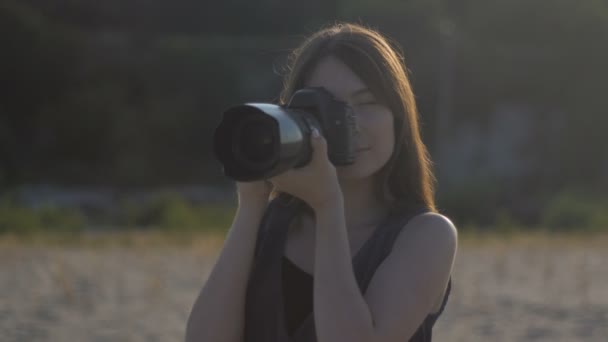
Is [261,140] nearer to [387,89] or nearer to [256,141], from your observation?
[256,141]

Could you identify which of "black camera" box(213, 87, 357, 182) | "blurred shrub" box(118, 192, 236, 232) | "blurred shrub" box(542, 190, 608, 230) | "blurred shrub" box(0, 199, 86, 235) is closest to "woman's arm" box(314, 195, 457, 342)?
"black camera" box(213, 87, 357, 182)

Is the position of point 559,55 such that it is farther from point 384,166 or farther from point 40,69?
point 384,166

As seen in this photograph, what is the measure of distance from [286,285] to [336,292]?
19 cm

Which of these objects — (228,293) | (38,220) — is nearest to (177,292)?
(228,293)

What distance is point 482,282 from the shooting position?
299 inches

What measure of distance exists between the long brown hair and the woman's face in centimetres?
1

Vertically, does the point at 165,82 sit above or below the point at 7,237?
below

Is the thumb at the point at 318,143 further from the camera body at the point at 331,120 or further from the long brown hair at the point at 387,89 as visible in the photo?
the long brown hair at the point at 387,89

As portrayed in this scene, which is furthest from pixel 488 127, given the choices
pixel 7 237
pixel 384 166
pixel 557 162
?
pixel 384 166

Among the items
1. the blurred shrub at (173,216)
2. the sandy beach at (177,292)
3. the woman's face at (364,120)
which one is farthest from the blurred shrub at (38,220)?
the woman's face at (364,120)

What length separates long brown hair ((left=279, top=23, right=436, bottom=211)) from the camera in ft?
5.69

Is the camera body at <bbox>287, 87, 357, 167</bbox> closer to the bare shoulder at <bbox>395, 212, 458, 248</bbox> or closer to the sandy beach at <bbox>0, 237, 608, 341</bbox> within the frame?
the bare shoulder at <bbox>395, 212, 458, 248</bbox>

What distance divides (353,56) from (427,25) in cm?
2654

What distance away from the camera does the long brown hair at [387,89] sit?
1734 mm
